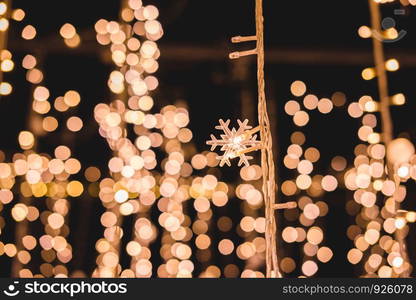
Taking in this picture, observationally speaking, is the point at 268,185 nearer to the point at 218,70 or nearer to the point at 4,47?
the point at 218,70

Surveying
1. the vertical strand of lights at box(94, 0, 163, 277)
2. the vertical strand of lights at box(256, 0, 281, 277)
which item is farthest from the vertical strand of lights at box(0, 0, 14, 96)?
the vertical strand of lights at box(256, 0, 281, 277)

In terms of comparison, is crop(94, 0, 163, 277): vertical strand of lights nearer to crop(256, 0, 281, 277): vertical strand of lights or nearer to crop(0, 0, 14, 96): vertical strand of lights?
crop(0, 0, 14, 96): vertical strand of lights

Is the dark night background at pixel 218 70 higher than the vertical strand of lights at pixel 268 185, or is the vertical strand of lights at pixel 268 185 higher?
the dark night background at pixel 218 70

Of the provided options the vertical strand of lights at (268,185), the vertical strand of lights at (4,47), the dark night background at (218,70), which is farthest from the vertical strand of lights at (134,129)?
the vertical strand of lights at (268,185)

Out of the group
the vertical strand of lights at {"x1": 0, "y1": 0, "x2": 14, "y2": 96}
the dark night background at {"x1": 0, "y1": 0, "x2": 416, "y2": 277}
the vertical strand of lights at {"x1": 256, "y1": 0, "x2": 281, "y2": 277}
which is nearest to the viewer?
the vertical strand of lights at {"x1": 256, "y1": 0, "x2": 281, "y2": 277}

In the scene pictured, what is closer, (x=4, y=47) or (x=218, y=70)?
(x=4, y=47)

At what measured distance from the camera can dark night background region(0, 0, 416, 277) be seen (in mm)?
1857

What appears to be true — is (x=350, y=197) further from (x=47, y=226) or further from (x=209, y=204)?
(x=47, y=226)

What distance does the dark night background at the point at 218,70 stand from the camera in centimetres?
186

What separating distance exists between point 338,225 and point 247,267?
1.35 ft

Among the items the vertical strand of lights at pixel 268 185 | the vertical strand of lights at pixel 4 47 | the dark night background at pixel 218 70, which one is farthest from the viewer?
the dark night background at pixel 218 70

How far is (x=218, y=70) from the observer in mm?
2008

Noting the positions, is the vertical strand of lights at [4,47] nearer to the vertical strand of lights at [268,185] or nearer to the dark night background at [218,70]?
the dark night background at [218,70]

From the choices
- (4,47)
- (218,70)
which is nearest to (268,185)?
(218,70)
